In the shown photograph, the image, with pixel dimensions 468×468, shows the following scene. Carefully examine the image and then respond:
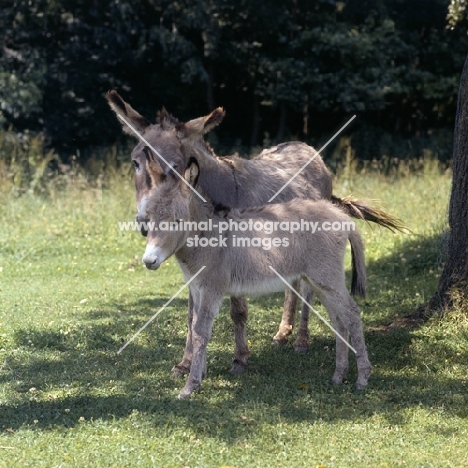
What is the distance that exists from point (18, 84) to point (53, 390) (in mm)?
10834

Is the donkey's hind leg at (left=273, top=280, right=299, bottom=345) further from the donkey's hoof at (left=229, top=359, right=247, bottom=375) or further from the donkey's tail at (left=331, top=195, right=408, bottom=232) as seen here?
the donkey's hoof at (left=229, top=359, right=247, bottom=375)

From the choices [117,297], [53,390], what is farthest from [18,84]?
[53,390]

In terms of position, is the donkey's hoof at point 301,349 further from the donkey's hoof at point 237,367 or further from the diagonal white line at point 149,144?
the diagonal white line at point 149,144

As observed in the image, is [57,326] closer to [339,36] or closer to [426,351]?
[426,351]

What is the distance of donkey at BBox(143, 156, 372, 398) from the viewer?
5.63m

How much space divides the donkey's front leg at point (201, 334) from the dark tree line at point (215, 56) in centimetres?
1107

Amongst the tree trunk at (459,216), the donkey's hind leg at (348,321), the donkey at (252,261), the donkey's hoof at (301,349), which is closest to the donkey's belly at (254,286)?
the donkey at (252,261)

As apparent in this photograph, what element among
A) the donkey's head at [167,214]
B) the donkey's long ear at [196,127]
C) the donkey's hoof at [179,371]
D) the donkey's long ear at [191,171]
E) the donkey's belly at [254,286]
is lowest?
the donkey's hoof at [179,371]

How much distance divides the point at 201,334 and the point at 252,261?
0.66 meters

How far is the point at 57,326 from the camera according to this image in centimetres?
745

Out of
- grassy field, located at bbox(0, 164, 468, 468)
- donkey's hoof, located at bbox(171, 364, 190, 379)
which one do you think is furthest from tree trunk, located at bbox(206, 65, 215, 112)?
donkey's hoof, located at bbox(171, 364, 190, 379)

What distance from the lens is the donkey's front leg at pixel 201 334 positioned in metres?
5.61

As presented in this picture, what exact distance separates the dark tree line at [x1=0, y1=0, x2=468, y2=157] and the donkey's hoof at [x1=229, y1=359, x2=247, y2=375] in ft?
35.3

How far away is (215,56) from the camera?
1761cm
